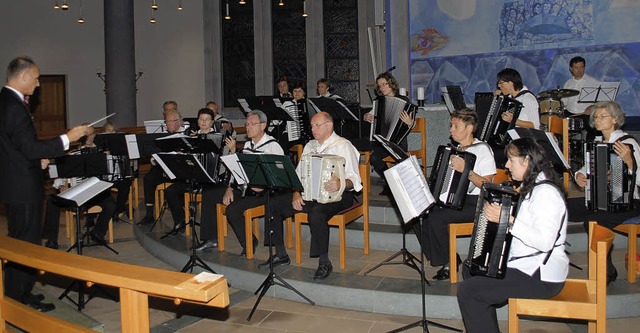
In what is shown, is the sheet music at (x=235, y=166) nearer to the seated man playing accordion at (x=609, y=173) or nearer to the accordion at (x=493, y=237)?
the accordion at (x=493, y=237)

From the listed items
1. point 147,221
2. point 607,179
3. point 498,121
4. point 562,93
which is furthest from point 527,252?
point 562,93

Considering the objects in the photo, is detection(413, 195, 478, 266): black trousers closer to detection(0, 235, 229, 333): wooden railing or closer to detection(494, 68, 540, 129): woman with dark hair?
detection(494, 68, 540, 129): woman with dark hair

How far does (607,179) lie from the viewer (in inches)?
213

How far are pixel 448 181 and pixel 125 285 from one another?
319 centimetres

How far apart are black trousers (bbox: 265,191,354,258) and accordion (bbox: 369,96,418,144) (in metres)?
1.49

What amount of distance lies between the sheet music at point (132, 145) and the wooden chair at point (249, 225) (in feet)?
6.05

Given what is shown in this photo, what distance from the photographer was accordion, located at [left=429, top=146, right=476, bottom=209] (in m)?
5.25

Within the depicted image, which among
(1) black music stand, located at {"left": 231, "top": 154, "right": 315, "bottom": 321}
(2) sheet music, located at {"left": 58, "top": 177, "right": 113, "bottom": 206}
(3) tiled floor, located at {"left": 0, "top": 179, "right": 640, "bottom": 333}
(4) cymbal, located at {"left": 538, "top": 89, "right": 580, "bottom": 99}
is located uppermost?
(4) cymbal, located at {"left": 538, "top": 89, "right": 580, "bottom": 99}


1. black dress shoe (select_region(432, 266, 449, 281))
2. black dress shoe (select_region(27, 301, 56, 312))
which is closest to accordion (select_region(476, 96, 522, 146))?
black dress shoe (select_region(432, 266, 449, 281))

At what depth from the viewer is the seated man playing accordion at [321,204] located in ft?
19.9

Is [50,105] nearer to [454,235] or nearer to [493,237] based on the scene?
[454,235]

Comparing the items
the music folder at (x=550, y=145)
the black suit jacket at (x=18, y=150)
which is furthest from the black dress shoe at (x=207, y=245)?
the music folder at (x=550, y=145)

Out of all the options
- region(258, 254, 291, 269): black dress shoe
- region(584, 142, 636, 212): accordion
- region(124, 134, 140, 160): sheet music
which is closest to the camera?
region(584, 142, 636, 212): accordion

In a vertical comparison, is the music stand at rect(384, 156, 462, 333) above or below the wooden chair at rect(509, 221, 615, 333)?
above
